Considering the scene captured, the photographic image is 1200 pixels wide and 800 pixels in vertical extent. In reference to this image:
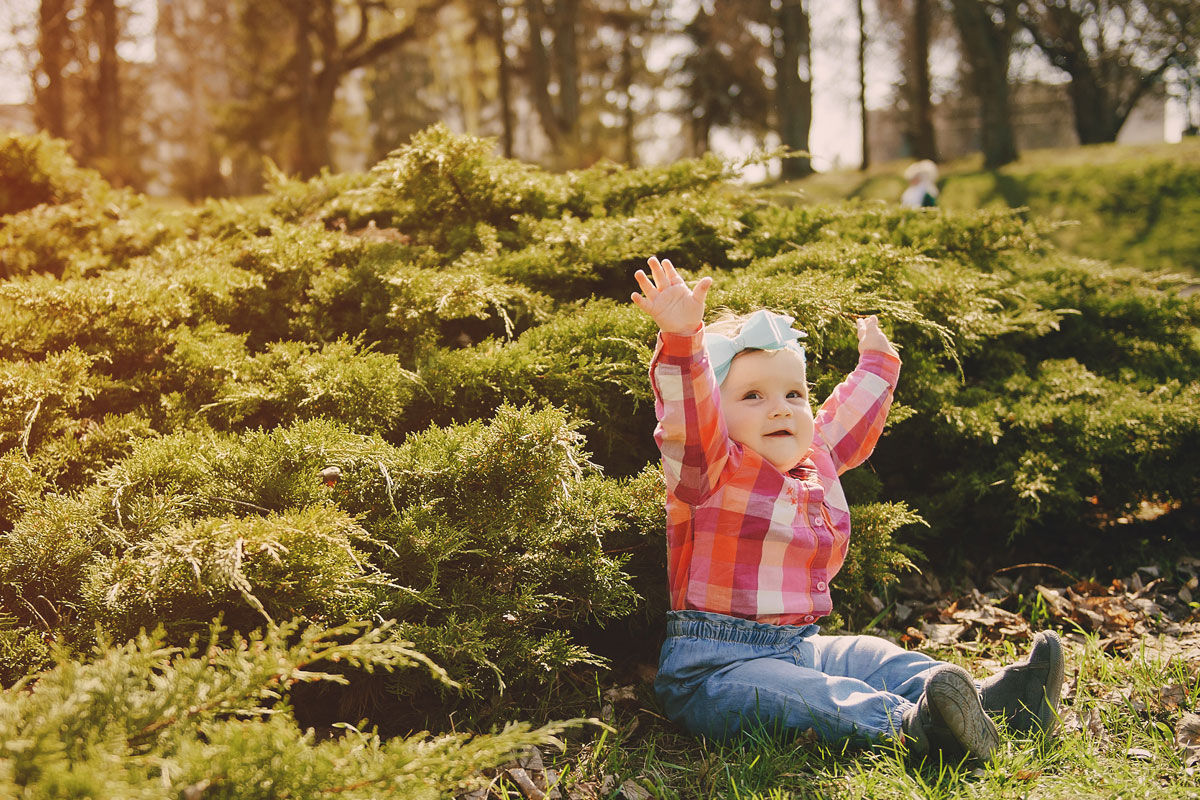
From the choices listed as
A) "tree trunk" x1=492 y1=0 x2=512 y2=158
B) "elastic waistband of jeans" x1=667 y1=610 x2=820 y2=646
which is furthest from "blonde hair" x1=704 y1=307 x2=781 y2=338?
"tree trunk" x1=492 y1=0 x2=512 y2=158

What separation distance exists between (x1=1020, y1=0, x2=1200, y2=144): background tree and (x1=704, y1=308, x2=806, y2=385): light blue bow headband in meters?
26.3

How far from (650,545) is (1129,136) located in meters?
71.4

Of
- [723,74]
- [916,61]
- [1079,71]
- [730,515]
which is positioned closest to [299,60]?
[723,74]

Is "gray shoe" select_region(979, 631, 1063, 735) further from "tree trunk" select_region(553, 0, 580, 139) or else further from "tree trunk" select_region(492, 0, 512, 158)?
"tree trunk" select_region(492, 0, 512, 158)

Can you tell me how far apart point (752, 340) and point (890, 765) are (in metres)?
1.26

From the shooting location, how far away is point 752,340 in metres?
2.56

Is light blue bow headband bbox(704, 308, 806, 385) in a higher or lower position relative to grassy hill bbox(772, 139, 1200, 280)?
lower

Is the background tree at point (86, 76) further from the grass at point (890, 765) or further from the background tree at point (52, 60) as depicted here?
the grass at point (890, 765)

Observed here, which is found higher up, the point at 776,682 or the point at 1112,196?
the point at 1112,196

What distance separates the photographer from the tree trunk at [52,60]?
11359 millimetres

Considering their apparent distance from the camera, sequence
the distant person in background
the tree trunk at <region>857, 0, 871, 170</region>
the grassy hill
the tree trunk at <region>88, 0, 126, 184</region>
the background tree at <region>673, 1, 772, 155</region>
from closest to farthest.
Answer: the distant person in background → the tree trunk at <region>88, 0, 126, 184</region> → the grassy hill → the tree trunk at <region>857, 0, 871, 170</region> → the background tree at <region>673, 1, 772, 155</region>

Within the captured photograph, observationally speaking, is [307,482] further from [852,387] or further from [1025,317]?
[1025,317]

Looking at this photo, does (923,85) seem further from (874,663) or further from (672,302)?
(672,302)

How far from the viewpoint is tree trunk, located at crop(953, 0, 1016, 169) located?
57.1 ft
